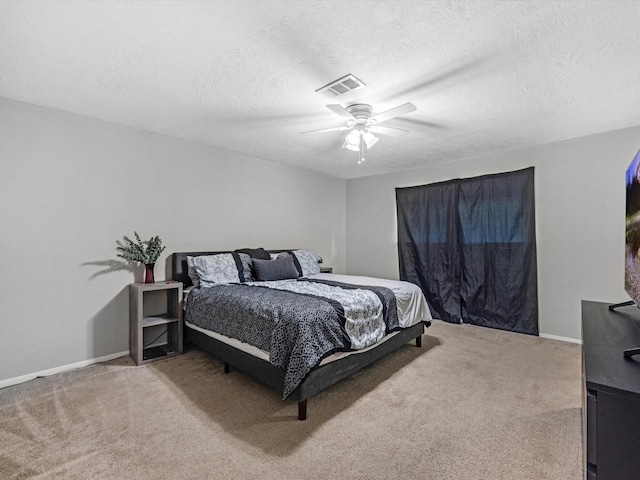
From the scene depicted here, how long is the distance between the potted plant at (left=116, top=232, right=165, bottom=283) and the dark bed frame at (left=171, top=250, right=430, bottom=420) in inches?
12.7

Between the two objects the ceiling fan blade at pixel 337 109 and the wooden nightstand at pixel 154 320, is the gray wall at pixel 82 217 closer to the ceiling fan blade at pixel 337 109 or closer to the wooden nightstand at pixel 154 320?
the wooden nightstand at pixel 154 320

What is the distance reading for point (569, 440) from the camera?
1762 mm

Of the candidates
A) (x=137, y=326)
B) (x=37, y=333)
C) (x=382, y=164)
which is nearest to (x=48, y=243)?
(x=37, y=333)

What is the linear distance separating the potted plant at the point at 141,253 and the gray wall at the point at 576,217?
13.9 ft

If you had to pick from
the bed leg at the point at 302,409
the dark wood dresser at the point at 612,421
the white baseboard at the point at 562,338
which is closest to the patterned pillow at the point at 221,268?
the bed leg at the point at 302,409

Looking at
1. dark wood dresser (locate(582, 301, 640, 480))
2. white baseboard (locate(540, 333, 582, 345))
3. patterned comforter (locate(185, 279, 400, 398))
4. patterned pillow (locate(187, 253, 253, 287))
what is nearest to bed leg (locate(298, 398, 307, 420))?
patterned comforter (locate(185, 279, 400, 398))

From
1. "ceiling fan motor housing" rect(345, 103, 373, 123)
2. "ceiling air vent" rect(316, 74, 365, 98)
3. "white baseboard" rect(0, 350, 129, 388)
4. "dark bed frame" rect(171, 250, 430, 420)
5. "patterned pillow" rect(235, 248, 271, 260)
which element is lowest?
"white baseboard" rect(0, 350, 129, 388)

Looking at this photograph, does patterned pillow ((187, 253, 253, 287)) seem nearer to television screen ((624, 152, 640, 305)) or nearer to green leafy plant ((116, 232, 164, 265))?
green leafy plant ((116, 232, 164, 265))

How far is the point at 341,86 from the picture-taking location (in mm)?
2236

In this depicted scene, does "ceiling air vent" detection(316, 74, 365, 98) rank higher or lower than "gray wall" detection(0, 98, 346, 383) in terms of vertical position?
higher

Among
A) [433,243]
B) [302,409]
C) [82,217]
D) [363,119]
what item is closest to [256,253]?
[82,217]

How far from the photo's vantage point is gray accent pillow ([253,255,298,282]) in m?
3.54

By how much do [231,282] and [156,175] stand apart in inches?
58.0

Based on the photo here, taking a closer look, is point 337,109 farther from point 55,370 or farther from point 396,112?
point 55,370
